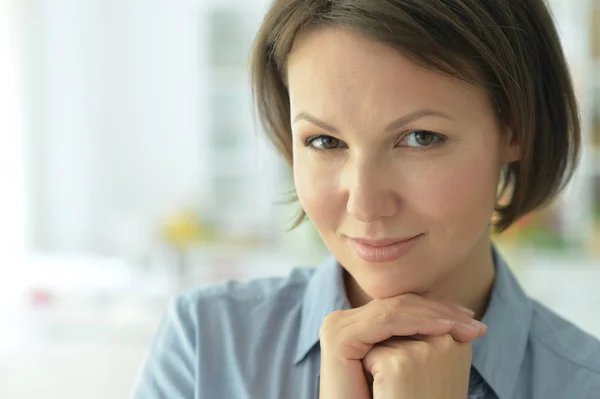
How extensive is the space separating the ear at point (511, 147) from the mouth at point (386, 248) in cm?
18

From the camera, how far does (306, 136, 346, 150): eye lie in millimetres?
927

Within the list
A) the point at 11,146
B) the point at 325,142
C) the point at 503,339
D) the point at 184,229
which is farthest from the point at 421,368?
the point at 11,146

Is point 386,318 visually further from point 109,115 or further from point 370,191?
point 109,115

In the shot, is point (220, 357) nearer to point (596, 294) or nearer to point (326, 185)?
point (326, 185)

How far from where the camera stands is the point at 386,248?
92 centimetres

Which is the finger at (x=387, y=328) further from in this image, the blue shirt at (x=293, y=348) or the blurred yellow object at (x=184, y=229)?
the blurred yellow object at (x=184, y=229)

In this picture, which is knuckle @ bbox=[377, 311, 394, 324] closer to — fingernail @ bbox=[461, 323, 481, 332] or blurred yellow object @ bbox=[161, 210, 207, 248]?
fingernail @ bbox=[461, 323, 481, 332]

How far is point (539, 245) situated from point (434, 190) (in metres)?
3.12

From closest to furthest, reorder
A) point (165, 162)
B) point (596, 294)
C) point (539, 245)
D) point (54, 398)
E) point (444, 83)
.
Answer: point (444, 83) → point (54, 398) → point (596, 294) → point (539, 245) → point (165, 162)

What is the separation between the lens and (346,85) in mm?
871

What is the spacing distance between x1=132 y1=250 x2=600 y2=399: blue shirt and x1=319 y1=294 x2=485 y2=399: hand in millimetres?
93

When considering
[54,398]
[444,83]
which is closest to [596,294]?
[54,398]

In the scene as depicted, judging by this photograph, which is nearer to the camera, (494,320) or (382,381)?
(382,381)

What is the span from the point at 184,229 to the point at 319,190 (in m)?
3.35
